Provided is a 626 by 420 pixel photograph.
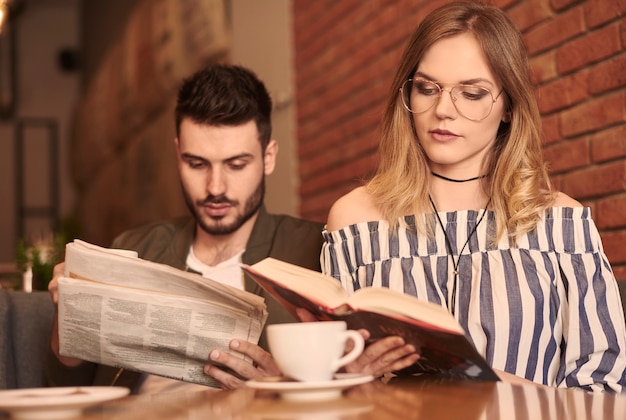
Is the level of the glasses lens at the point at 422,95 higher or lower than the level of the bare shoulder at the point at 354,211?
higher

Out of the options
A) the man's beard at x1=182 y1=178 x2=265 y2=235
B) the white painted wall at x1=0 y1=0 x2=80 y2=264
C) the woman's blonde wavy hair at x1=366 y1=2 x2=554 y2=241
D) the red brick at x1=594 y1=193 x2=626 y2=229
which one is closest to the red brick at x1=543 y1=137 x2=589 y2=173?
the red brick at x1=594 y1=193 x2=626 y2=229

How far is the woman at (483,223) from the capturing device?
151cm

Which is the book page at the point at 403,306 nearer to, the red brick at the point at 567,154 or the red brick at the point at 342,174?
the red brick at the point at 567,154

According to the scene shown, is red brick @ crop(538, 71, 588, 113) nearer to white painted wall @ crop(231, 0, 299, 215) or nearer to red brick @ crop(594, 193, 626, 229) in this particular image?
red brick @ crop(594, 193, 626, 229)

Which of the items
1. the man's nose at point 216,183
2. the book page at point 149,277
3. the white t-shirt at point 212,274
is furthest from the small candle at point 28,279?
the book page at point 149,277

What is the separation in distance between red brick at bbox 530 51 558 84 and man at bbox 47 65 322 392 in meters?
0.73

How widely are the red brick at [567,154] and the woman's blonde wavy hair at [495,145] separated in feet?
1.49

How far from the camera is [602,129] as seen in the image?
2045mm

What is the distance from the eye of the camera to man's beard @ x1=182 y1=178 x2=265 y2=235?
207 centimetres

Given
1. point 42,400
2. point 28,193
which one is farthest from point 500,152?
point 28,193

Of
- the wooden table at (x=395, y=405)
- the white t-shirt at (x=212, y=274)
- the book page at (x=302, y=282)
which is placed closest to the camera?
the wooden table at (x=395, y=405)

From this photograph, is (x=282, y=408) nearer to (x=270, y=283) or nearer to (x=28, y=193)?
(x=270, y=283)

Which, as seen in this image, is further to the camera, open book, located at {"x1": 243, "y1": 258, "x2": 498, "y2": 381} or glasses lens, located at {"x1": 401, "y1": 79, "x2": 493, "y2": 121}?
glasses lens, located at {"x1": 401, "y1": 79, "x2": 493, "y2": 121}

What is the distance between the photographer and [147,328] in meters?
1.42
